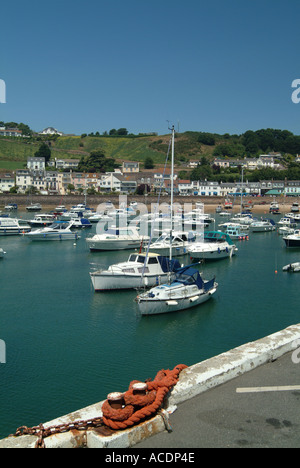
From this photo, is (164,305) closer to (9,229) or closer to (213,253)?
(213,253)

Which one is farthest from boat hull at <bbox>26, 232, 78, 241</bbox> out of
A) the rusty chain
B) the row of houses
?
the row of houses

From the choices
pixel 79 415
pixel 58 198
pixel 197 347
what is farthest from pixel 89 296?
pixel 58 198

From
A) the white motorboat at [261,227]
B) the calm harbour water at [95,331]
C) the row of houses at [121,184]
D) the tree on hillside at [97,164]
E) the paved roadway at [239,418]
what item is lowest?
the calm harbour water at [95,331]

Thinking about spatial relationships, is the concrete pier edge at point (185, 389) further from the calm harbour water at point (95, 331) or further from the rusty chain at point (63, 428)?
the calm harbour water at point (95, 331)

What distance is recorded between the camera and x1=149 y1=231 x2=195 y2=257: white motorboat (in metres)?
38.9

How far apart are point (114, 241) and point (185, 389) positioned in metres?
37.7

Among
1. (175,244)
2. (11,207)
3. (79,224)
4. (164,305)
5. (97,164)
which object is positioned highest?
(97,164)

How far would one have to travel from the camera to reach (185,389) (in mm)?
6262

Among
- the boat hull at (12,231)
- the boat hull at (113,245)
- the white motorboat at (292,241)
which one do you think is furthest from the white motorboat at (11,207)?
the white motorboat at (292,241)

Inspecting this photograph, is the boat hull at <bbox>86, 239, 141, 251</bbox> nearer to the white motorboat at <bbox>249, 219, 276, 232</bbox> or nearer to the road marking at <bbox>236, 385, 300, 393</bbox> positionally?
the white motorboat at <bbox>249, 219, 276, 232</bbox>

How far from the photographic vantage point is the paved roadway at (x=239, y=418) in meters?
5.29

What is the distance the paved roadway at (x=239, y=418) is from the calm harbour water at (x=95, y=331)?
7740 millimetres

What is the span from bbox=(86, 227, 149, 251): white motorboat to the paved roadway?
3678 centimetres

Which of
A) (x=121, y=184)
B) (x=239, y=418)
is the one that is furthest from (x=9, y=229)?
(x=121, y=184)
